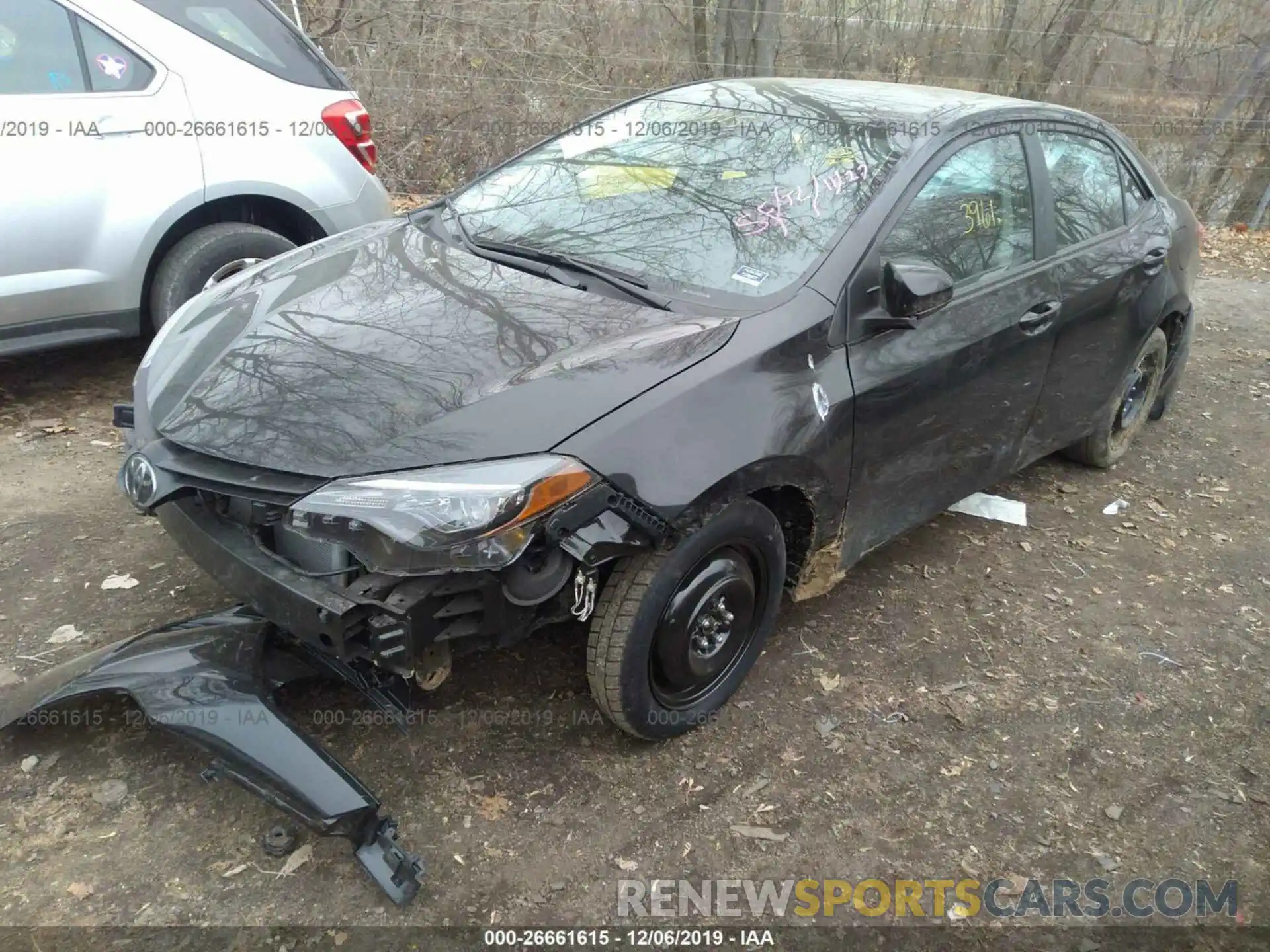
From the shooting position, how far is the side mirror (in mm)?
2539

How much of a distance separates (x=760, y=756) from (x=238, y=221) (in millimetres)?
3620

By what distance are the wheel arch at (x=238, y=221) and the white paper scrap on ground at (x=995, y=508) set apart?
3.44m

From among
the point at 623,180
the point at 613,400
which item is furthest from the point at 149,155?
the point at 613,400

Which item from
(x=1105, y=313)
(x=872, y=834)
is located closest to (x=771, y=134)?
(x=1105, y=313)

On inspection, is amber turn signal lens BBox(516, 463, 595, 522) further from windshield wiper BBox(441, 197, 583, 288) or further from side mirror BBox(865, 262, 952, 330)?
side mirror BBox(865, 262, 952, 330)

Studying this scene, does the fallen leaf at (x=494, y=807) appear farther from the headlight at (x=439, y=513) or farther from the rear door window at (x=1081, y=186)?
the rear door window at (x=1081, y=186)

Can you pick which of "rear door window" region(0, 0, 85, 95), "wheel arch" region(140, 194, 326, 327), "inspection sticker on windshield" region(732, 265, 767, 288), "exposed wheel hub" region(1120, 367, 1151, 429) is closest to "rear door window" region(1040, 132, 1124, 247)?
"exposed wheel hub" region(1120, 367, 1151, 429)

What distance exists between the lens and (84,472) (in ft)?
12.6

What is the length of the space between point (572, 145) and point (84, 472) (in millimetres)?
2494

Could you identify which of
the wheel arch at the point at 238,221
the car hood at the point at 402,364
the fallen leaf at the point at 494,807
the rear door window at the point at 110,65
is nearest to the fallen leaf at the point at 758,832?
the fallen leaf at the point at 494,807

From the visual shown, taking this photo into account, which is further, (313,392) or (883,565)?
(883,565)

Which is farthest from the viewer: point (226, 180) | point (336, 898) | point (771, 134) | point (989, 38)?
point (989, 38)

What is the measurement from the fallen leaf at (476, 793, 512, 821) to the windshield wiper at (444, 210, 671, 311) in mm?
1430

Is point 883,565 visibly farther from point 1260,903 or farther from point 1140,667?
point 1260,903
